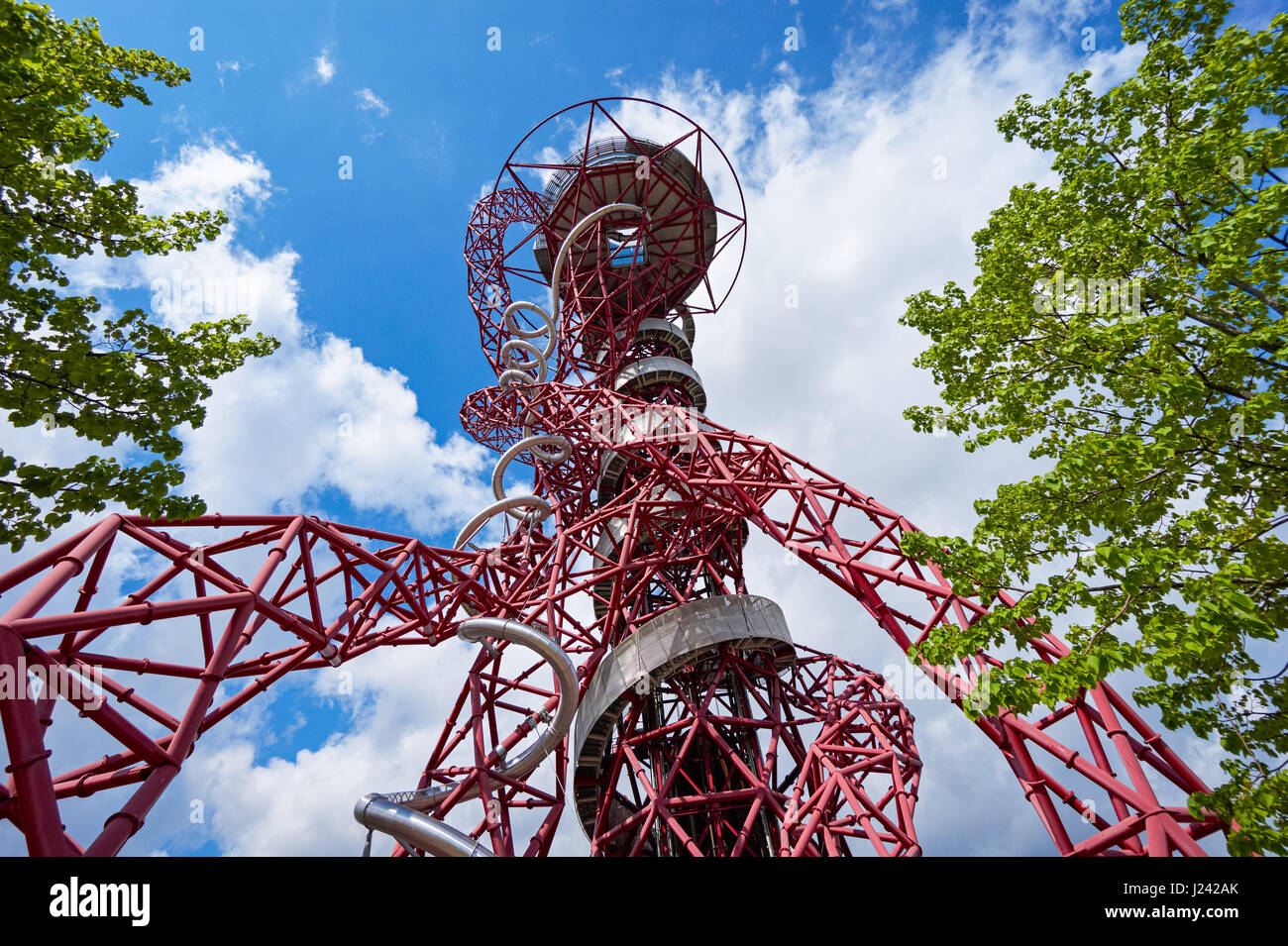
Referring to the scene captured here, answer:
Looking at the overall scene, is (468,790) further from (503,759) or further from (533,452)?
(533,452)

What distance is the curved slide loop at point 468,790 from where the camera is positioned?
1114 centimetres

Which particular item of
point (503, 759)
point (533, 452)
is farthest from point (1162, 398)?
point (533, 452)

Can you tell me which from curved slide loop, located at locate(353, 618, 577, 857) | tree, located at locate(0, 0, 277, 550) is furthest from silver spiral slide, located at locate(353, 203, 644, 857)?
tree, located at locate(0, 0, 277, 550)

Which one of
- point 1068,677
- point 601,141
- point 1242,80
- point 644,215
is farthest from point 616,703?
point 601,141

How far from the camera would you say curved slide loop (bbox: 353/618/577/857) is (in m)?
11.1

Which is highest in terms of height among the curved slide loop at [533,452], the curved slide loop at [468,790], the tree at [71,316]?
the curved slide loop at [533,452]

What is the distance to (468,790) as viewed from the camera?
1455cm

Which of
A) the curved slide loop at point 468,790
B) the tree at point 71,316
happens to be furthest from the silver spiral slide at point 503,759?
the tree at point 71,316

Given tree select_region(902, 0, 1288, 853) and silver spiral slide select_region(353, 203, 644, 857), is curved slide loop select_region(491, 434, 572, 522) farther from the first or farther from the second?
tree select_region(902, 0, 1288, 853)

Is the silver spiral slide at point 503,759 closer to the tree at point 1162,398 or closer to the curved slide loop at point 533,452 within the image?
the curved slide loop at point 533,452
